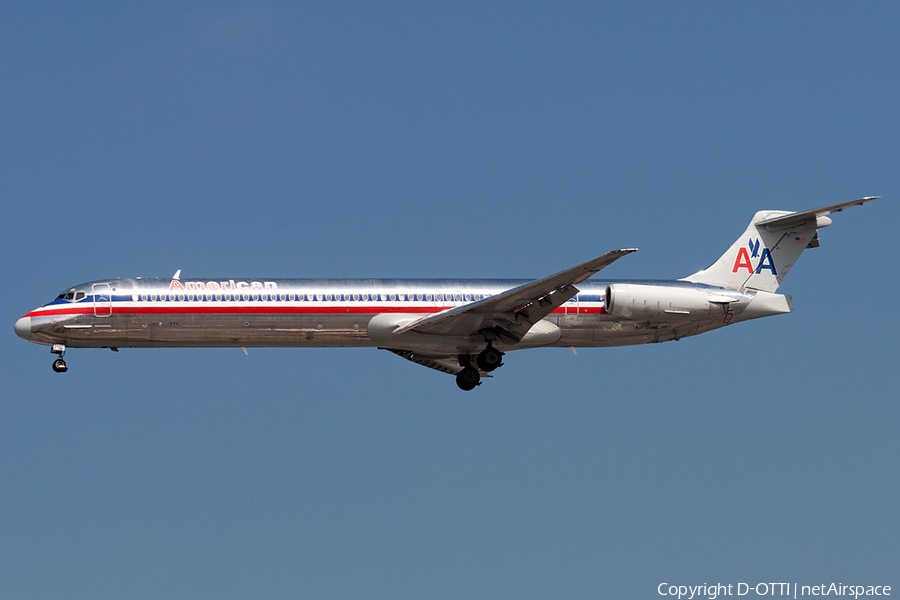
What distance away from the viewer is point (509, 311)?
33000mm

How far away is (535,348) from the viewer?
3522cm

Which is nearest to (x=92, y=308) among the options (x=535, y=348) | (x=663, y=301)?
(x=535, y=348)

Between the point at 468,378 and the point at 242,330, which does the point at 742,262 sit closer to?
the point at 468,378

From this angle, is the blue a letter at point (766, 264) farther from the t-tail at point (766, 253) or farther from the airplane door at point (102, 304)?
the airplane door at point (102, 304)

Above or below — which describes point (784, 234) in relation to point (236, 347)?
above

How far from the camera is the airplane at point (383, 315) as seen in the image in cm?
3297

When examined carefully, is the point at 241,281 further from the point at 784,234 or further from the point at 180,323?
the point at 784,234

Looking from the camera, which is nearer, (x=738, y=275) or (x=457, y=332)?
(x=457, y=332)

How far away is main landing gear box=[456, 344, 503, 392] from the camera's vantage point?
3428cm

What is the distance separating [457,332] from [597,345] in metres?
4.71

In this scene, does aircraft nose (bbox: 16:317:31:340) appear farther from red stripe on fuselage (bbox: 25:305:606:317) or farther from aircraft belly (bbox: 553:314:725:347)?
aircraft belly (bbox: 553:314:725:347)

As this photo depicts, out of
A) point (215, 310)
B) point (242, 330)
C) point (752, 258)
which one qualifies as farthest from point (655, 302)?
point (215, 310)

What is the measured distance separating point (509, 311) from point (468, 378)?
130 inches

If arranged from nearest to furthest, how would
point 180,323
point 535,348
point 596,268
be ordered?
point 596,268 < point 180,323 < point 535,348
